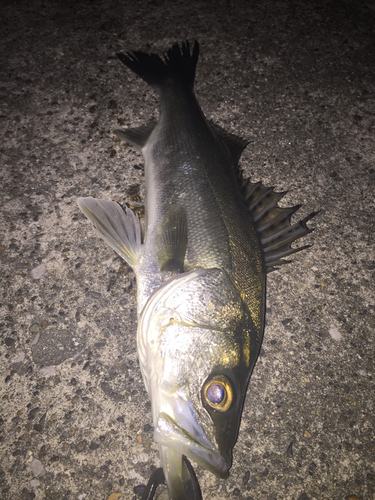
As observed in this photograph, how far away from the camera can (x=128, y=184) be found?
2.54 metres

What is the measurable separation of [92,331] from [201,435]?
1.10 meters

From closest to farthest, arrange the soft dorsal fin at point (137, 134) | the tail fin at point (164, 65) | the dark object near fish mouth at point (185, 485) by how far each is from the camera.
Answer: the dark object near fish mouth at point (185, 485), the soft dorsal fin at point (137, 134), the tail fin at point (164, 65)

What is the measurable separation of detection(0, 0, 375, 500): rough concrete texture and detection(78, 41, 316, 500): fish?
0.36 m

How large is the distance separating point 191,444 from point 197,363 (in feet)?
1.11

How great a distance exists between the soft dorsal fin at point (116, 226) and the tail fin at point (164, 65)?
50.2 inches

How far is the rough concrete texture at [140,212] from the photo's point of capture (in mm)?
1885

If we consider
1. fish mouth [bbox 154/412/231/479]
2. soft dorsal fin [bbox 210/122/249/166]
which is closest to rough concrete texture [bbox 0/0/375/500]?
soft dorsal fin [bbox 210/122/249/166]

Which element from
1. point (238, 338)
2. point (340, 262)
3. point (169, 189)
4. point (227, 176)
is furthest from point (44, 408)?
point (340, 262)

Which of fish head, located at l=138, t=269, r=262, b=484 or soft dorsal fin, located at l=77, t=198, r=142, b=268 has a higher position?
soft dorsal fin, located at l=77, t=198, r=142, b=268

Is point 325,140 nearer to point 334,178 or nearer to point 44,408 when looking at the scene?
point 334,178

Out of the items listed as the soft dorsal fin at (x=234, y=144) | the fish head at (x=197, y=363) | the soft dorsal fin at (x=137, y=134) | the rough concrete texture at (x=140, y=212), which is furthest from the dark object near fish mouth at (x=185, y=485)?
the soft dorsal fin at (x=137, y=134)

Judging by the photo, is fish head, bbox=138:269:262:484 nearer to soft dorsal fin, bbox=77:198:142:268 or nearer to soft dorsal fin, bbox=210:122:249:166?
soft dorsal fin, bbox=77:198:142:268

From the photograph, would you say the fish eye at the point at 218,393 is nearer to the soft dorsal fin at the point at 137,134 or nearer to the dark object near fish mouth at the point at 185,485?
the dark object near fish mouth at the point at 185,485

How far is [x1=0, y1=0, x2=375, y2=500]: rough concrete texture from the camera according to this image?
6.18 ft
